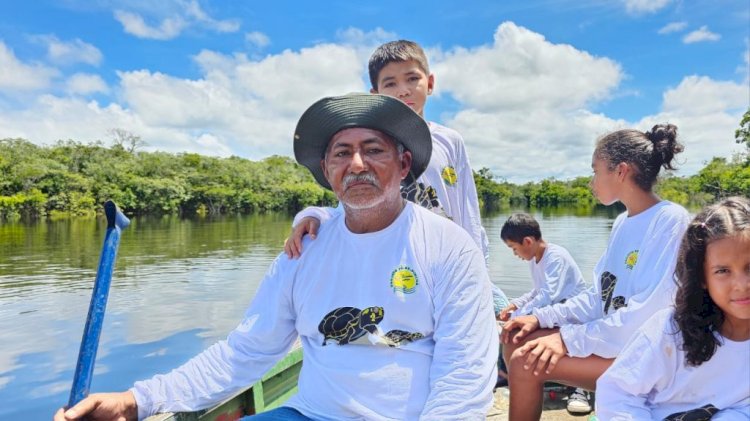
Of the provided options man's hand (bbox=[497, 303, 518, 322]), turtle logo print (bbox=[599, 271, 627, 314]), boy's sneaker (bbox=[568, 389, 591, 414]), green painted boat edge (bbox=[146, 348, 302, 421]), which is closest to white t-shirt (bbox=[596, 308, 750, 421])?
turtle logo print (bbox=[599, 271, 627, 314])

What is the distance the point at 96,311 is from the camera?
196cm

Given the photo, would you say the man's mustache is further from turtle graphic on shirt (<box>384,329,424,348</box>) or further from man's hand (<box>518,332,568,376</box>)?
man's hand (<box>518,332,568,376</box>)

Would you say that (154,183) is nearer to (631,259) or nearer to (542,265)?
(542,265)

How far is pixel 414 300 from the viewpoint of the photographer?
1835 millimetres

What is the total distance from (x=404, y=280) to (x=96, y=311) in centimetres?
117

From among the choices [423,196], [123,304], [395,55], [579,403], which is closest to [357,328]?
[423,196]

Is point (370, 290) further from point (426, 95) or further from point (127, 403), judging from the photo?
point (426, 95)

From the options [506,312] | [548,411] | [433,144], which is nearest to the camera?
[433,144]

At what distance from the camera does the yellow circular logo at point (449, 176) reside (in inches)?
115

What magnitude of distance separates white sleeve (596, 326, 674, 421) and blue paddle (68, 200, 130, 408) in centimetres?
182

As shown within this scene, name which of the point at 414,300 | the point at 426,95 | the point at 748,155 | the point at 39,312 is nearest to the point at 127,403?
the point at 414,300

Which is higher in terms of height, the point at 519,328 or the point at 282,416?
the point at 519,328

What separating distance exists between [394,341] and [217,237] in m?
29.3

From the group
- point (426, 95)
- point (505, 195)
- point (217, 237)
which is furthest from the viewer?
point (505, 195)
